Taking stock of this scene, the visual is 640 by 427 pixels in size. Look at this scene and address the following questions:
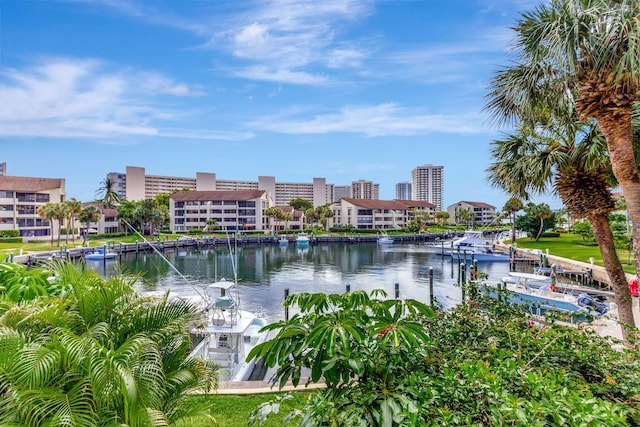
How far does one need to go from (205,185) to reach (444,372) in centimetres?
13787

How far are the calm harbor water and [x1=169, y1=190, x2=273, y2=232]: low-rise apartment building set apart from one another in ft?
84.5

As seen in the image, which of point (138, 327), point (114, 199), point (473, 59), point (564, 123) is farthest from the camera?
point (114, 199)

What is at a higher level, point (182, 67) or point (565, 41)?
point (182, 67)

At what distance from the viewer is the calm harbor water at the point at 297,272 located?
29.4 meters

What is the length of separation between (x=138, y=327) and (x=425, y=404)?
10.9 feet

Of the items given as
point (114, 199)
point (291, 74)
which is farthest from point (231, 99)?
point (114, 199)

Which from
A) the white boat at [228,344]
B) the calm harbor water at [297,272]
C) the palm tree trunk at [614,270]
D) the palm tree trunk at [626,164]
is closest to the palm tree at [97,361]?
the white boat at [228,344]

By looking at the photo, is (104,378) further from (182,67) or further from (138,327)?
(182,67)

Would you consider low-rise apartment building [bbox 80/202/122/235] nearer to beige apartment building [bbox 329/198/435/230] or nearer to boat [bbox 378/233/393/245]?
beige apartment building [bbox 329/198/435/230]

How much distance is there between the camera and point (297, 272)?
3988 cm

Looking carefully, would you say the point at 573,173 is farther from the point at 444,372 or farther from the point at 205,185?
the point at 205,185

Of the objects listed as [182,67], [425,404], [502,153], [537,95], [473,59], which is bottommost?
[425,404]

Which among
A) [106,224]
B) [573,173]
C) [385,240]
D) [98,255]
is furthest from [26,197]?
[573,173]

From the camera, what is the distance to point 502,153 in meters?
10.5
